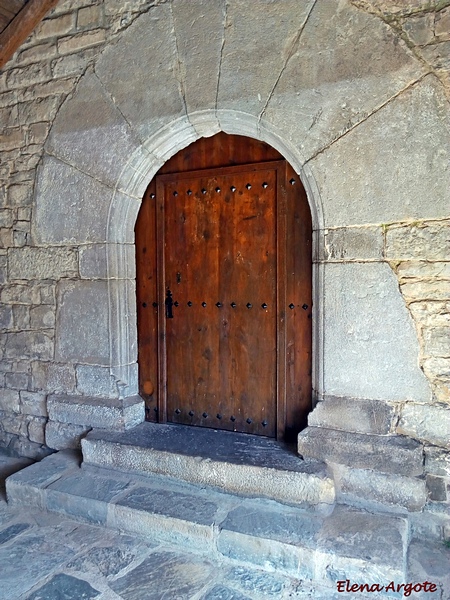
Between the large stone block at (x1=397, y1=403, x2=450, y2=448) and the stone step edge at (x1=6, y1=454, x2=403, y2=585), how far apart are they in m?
0.65

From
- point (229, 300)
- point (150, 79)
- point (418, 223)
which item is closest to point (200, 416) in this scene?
point (229, 300)

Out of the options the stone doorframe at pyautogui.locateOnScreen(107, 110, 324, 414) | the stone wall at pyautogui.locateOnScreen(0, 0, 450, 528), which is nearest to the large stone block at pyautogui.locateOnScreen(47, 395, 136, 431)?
the stone wall at pyautogui.locateOnScreen(0, 0, 450, 528)

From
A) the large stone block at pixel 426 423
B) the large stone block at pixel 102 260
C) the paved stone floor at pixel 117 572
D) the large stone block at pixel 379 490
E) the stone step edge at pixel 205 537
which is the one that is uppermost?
the large stone block at pixel 102 260

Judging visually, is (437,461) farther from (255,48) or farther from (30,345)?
(30,345)

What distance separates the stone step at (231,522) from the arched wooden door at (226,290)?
1.89ft

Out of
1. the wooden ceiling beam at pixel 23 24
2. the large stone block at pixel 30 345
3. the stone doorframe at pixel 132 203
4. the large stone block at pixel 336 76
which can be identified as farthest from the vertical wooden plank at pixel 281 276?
the wooden ceiling beam at pixel 23 24

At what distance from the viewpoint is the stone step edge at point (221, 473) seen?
7.53 ft

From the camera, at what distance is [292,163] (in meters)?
2.58

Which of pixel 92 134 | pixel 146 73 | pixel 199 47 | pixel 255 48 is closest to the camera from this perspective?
pixel 255 48

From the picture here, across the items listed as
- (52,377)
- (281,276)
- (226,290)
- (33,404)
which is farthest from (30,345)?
(281,276)

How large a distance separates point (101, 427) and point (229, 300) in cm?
117

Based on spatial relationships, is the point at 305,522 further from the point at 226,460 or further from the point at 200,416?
the point at 200,416

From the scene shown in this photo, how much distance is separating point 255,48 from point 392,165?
1024 millimetres

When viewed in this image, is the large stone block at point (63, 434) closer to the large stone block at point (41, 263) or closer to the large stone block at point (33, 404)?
the large stone block at point (33, 404)
